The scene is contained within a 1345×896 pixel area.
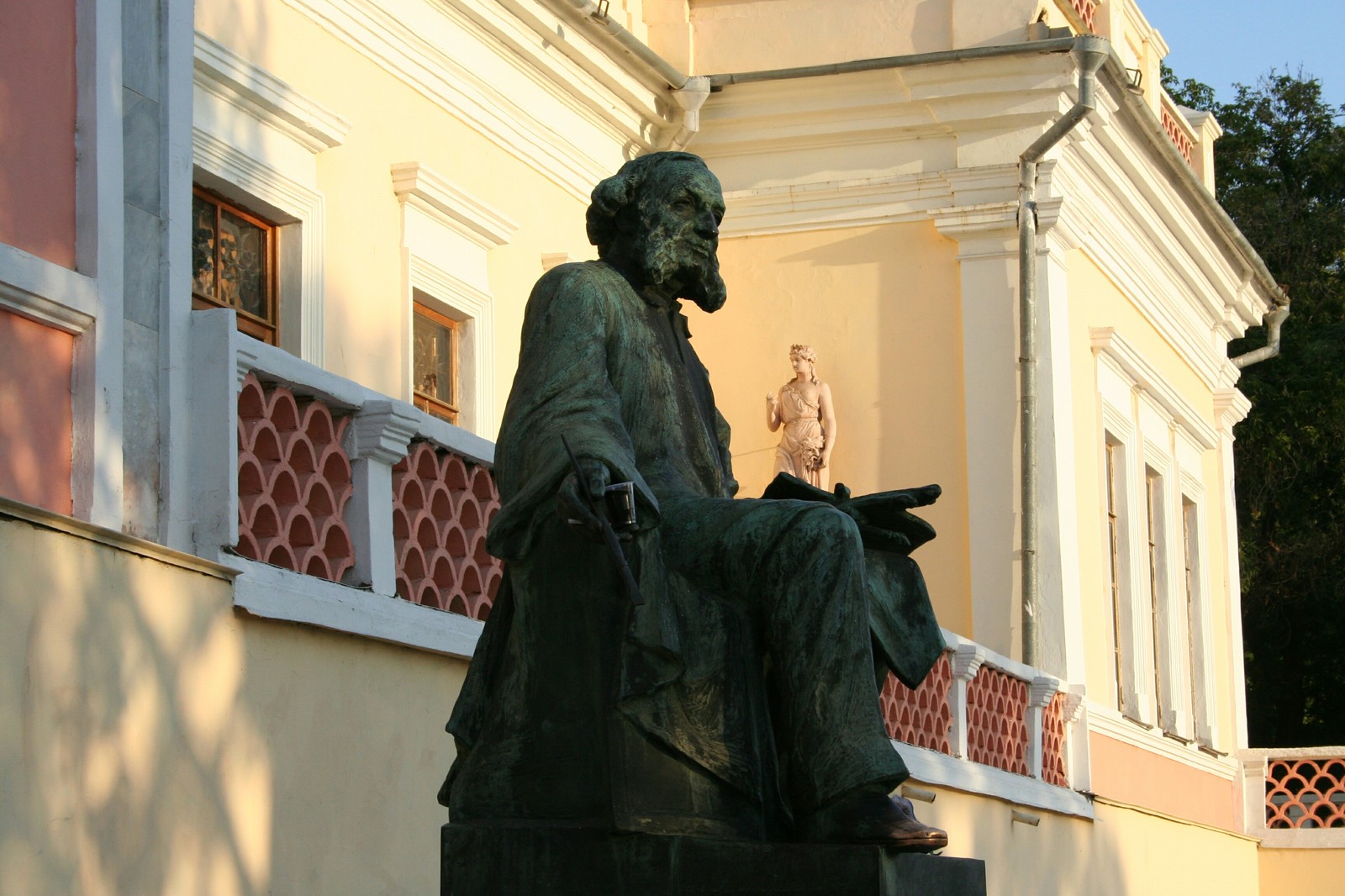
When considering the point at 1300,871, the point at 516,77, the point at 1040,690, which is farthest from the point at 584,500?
the point at 1300,871

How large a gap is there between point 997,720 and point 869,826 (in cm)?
1056

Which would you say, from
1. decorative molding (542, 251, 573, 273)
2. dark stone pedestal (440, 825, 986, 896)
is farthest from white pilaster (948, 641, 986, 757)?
dark stone pedestal (440, 825, 986, 896)

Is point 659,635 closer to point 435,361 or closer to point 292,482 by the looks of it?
point 292,482

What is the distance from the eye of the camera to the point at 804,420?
16469 millimetres

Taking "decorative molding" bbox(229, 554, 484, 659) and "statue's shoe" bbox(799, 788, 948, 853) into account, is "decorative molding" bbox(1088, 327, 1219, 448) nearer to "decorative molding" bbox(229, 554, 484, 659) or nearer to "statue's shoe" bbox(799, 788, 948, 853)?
"decorative molding" bbox(229, 554, 484, 659)

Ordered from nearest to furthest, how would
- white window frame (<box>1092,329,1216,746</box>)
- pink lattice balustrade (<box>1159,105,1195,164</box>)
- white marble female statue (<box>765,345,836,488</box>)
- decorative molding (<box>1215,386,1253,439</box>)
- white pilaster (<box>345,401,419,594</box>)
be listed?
white pilaster (<box>345,401,419,594</box>), white marble female statue (<box>765,345,836,488</box>), white window frame (<box>1092,329,1216,746</box>), pink lattice balustrade (<box>1159,105,1195,164</box>), decorative molding (<box>1215,386,1253,439</box>)

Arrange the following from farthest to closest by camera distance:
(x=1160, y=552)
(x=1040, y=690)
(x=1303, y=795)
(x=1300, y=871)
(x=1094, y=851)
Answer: (x=1303, y=795) → (x=1300, y=871) → (x=1160, y=552) → (x=1094, y=851) → (x=1040, y=690)

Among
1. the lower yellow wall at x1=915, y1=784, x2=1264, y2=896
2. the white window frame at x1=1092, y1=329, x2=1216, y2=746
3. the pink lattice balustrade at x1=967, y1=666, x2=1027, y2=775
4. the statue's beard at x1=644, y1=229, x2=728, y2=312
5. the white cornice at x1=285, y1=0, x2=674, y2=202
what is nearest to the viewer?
the statue's beard at x1=644, y1=229, x2=728, y2=312

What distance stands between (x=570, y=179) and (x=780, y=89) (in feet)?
7.35

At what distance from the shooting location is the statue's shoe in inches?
178

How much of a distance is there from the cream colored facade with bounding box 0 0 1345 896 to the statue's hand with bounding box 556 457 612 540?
95.1 inches

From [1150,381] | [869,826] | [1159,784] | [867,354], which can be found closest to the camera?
[869,826]

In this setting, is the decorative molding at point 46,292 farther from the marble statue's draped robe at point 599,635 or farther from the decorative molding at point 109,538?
the marble statue's draped robe at point 599,635

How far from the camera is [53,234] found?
24.5 feet
